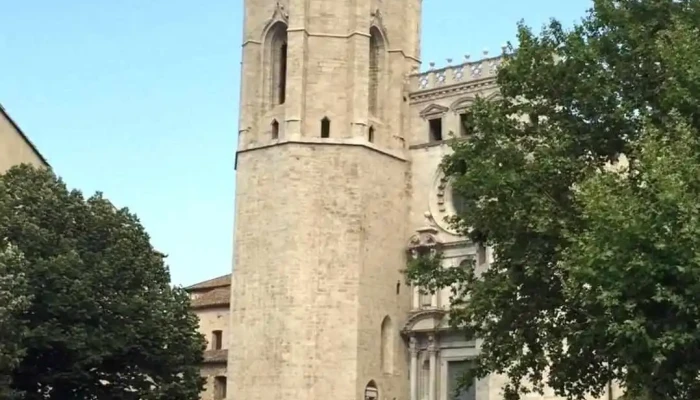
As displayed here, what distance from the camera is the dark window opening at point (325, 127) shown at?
3766 cm

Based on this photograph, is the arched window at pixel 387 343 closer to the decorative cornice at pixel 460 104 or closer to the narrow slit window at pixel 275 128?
the narrow slit window at pixel 275 128

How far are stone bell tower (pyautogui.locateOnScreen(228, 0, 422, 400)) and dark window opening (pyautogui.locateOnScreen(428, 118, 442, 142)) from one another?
0.98 metres

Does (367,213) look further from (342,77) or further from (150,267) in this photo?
(150,267)


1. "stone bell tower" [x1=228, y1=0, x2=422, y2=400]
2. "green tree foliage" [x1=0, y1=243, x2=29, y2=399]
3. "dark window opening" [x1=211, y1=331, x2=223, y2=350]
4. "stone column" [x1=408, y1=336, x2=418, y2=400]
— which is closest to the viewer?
"green tree foliage" [x1=0, y1=243, x2=29, y2=399]

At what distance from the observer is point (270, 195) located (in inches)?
1469

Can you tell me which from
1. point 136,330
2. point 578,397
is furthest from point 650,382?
point 136,330

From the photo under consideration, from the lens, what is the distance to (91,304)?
31062 mm

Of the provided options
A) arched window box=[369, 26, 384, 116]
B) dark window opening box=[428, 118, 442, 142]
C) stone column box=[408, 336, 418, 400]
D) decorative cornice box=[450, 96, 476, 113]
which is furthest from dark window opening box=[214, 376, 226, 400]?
decorative cornice box=[450, 96, 476, 113]

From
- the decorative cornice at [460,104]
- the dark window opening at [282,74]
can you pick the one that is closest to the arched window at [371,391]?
the decorative cornice at [460,104]

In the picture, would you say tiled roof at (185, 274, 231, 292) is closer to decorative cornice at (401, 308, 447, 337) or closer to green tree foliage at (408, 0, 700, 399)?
decorative cornice at (401, 308, 447, 337)

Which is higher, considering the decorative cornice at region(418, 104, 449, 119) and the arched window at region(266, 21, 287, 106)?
the arched window at region(266, 21, 287, 106)

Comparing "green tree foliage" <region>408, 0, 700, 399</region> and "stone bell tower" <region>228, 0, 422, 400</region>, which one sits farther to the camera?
"stone bell tower" <region>228, 0, 422, 400</region>

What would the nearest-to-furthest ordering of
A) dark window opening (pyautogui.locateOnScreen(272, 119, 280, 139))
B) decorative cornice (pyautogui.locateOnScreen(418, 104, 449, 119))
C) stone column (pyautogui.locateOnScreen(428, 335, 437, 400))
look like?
1. stone column (pyautogui.locateOnScreen(428, 335, 437, 400))
2. dark window opening (pyautogui.locateOnScreen(272, 119, 280, 139))
3. decorative cornice (pyautogui.locateOnScreen(418, 104, 449, 119))

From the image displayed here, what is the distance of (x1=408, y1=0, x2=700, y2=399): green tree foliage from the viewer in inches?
701
